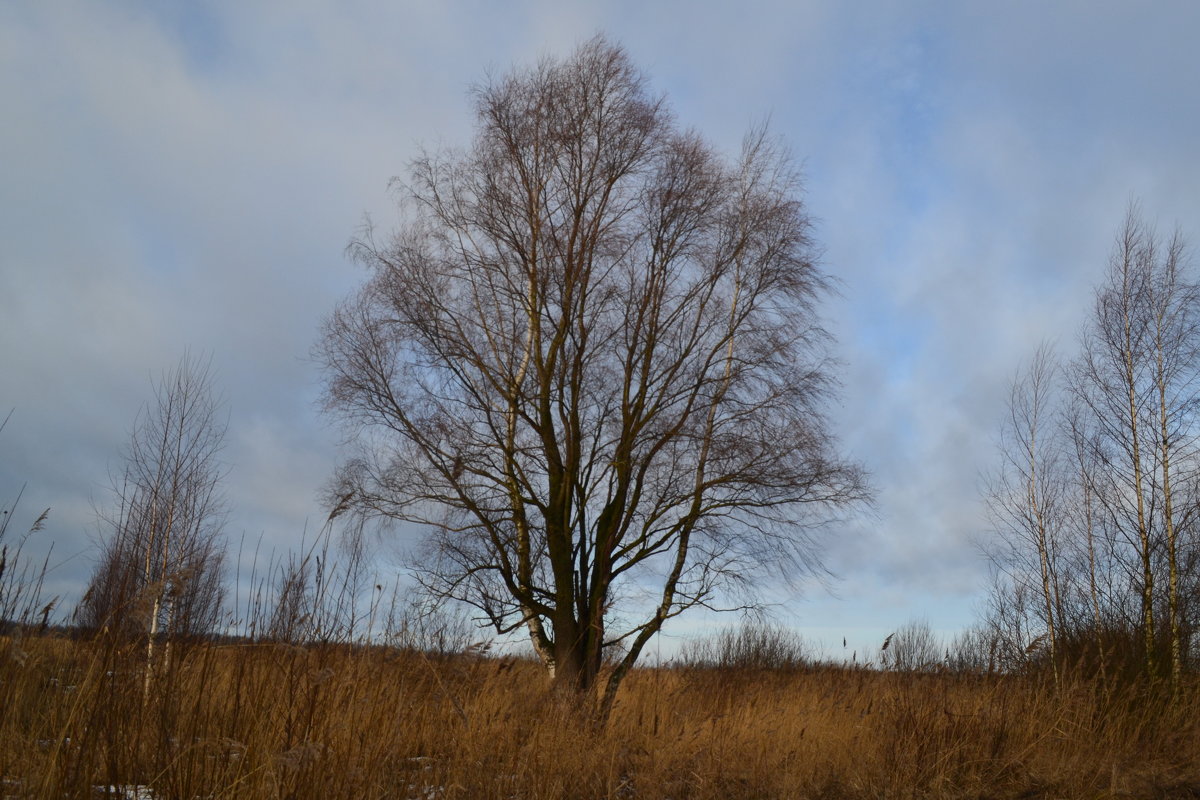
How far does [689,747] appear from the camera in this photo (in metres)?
7.70

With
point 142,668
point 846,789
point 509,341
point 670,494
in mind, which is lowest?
point 846,789

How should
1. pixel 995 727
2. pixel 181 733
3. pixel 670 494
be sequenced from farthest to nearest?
pixel 670 494 → pixel 995 727 → pixel 181 733

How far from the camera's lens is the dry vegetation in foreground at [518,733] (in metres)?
3.93

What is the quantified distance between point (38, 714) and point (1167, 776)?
30.6ft

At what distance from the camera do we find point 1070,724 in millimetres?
8977

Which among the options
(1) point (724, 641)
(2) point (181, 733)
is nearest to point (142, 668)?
(2) point (181, 733)

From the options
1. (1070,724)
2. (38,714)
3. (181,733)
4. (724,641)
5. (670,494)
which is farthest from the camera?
(724,641)

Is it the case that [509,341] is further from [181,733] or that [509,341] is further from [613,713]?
[181,733]

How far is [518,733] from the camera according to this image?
644 cm

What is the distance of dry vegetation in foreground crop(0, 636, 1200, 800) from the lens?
3930mm

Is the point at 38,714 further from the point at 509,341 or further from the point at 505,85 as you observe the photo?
the point at 505,85

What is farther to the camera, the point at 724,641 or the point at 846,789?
the point at 724,641

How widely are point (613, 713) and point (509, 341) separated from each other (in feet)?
19.1

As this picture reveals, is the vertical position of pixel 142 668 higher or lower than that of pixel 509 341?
lower
